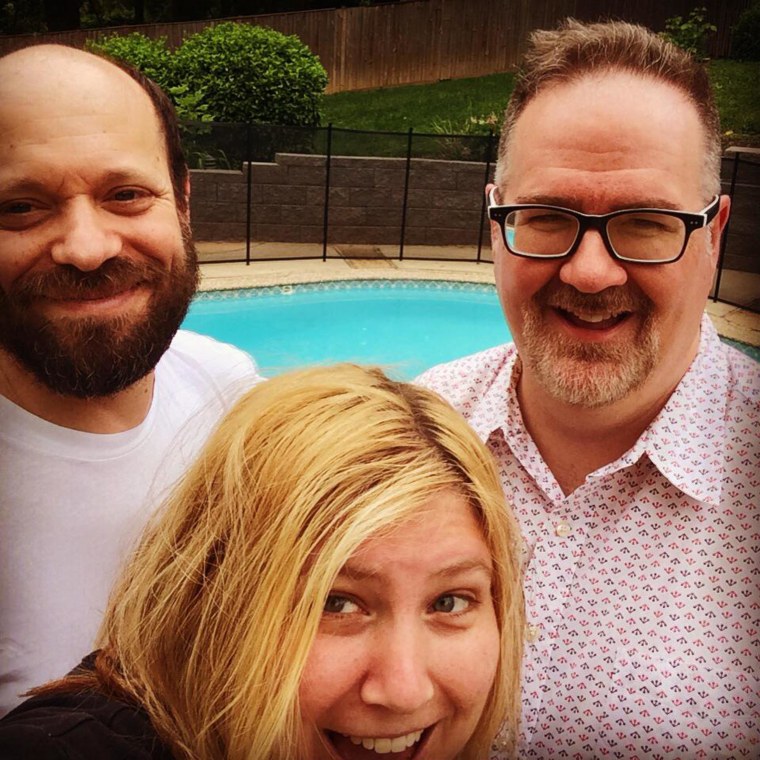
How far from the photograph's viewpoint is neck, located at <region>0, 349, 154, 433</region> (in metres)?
0.73

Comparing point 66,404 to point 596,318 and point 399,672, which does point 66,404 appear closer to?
point 399,672

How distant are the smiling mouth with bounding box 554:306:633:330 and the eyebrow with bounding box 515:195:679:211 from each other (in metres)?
0.13

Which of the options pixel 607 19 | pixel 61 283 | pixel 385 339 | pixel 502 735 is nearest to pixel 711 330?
pixel 607 19

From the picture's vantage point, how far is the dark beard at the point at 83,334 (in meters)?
0.64

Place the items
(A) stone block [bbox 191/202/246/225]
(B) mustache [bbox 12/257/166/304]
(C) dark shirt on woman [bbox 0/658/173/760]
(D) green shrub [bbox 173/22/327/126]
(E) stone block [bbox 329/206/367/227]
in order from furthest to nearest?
(E) stone block [bbox 329/206/367/227] → (A) stone block [bbox 191/202/246/225] → (D) green shrub [bbox 173/22/327/126] → (B) mustache [bbox 12/257/166/304] → (C) dark shirt on woman [bbox 0/658/173/760]

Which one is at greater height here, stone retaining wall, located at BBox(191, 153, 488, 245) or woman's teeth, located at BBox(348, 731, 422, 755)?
woman's teeth, located at BBox(348, 731, 422, 755)

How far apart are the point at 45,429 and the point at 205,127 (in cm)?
53

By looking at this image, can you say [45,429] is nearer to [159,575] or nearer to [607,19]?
[159,575]

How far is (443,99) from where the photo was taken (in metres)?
1.16

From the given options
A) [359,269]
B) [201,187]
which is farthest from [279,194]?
[359,269]

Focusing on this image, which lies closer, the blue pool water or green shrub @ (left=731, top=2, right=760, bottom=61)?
green shrub @ (left=731, top=2, right=760, bottom=61)

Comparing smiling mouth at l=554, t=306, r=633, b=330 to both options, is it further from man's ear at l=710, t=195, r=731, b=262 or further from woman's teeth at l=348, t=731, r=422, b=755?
woman's teeth at l=348, t=731, r=422, b=755

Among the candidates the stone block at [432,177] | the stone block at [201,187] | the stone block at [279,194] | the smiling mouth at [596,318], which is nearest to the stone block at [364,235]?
the stone block at [432,177]

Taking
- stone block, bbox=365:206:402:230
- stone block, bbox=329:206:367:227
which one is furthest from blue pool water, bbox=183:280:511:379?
stone block, bbox=365:206:402:230
